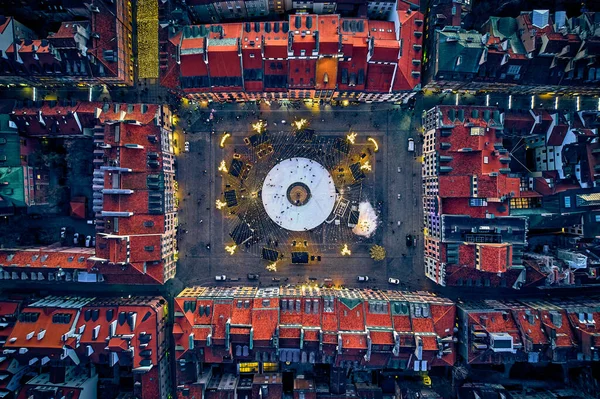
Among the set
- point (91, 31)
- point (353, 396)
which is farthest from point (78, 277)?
point (353, 396)

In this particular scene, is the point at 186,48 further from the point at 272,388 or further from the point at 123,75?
the point at 272,388

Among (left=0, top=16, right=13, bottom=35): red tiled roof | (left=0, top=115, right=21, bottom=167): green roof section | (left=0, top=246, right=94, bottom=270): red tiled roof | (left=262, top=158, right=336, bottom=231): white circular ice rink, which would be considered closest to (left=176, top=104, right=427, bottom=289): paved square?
(left=262, top=158, right=336, bottom=231): white circular ice rink

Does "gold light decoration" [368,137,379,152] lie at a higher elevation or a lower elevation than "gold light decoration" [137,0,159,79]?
lower

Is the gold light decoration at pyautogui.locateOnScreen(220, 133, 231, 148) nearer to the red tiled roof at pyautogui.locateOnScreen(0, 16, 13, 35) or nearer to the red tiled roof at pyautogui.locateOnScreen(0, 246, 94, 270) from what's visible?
the red tiled roof at pyautogui.locateOnScreen(0, 246, 94, 270)

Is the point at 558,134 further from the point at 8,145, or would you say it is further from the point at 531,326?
the point at 8,145

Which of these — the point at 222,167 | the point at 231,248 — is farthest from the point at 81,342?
the point at 222,167

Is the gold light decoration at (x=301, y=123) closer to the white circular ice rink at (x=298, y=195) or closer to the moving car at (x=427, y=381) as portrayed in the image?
the white circular ice rink at (x=298, y=195)
